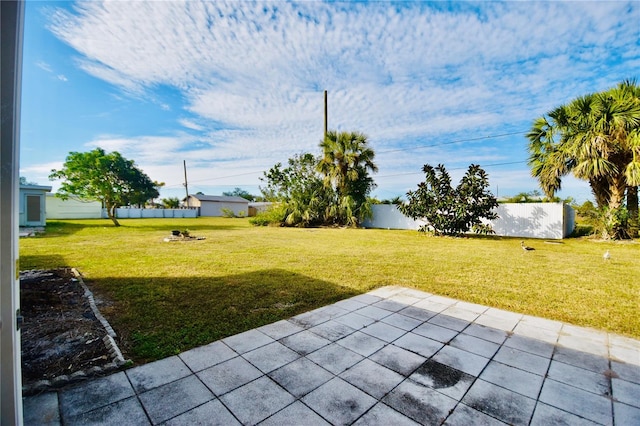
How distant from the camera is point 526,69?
888 cm

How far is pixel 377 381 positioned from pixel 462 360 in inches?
32.1

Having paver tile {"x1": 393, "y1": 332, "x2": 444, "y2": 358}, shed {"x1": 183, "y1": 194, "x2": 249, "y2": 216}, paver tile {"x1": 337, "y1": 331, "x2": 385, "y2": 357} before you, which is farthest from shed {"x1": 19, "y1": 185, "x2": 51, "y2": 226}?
shed {"x1": 183, "y1": 194, "x2": 249, "y2": 216}

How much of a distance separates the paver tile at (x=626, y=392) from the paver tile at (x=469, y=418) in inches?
37.7

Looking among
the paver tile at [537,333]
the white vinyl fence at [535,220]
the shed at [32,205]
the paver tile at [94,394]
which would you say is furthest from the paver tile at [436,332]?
the shed at [32,205]

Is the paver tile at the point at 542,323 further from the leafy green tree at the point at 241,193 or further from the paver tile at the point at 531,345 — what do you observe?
the leafy green tree at the point at 241,193

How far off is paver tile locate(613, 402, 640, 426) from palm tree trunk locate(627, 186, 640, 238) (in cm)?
1101

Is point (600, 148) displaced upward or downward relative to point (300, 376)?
upward

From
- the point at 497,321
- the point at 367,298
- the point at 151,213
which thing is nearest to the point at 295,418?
the point at 367,298

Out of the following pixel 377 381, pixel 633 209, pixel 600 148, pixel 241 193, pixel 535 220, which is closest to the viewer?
pixel 377 381

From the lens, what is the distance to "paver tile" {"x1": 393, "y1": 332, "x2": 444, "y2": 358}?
2.39 metres

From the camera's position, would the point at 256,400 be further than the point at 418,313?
No

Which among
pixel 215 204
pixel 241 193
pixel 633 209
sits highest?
pixel 241 193

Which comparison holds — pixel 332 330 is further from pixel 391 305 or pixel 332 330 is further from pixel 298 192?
pixel 298 192

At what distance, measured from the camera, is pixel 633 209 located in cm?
923
